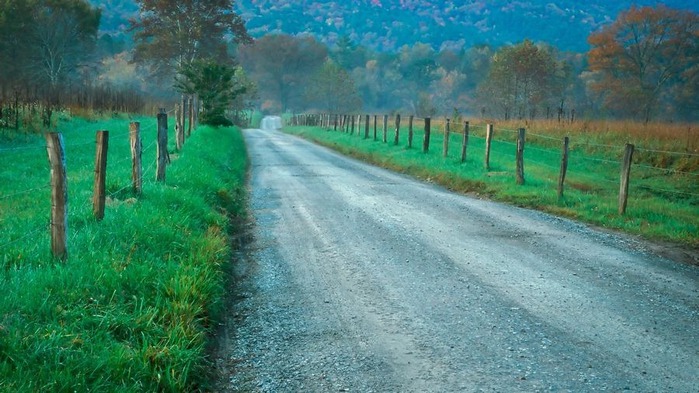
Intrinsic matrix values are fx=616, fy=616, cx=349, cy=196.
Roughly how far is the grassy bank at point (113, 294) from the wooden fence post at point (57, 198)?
6.1 inches

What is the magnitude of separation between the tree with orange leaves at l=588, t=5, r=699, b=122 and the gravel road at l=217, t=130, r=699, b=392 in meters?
49.4

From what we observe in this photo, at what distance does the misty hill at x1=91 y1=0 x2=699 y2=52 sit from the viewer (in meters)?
155

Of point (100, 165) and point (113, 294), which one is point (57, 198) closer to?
point (113, 294)

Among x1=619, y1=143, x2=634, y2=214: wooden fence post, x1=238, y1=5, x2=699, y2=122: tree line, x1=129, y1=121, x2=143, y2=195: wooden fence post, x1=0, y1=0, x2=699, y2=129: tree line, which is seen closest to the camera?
x1=129, y1=121, x2=143, y2=195: wooden fence post

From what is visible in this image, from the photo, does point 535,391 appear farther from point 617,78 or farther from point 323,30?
point 323,30

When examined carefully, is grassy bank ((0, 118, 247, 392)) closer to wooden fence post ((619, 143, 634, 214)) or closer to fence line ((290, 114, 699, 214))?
wooden fence post ((619, 143, 634, 214))

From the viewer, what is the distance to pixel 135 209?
27.6 feet

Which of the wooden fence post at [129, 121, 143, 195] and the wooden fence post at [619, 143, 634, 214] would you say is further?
the wooden fence post at [619, 143, 634, 214]

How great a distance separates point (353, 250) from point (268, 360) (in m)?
3.73

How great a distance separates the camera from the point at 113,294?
5.32 m

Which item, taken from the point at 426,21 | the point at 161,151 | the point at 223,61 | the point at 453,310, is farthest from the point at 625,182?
the point at 426,21

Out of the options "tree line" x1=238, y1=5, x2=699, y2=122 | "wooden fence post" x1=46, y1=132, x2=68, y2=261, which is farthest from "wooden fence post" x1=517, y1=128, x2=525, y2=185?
"tree line" x1=238, y1=5, x2=699, y2=122

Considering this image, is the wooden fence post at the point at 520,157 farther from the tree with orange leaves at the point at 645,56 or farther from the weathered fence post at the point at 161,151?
the tree with orange leaves at the point at 645,56

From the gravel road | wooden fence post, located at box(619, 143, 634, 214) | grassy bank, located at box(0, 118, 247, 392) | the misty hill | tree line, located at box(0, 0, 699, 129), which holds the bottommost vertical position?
the gravel road
